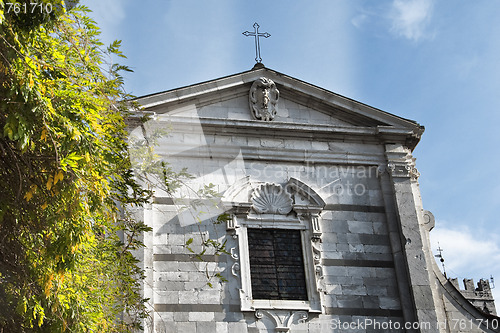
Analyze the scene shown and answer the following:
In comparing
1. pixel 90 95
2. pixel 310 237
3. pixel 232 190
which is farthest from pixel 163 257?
pixel 90 95

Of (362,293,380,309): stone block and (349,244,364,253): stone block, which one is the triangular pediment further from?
(362,293,380,309): stone block

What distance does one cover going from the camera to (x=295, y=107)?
1562 centimetres

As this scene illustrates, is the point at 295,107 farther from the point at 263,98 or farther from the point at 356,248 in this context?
the point at 356,248

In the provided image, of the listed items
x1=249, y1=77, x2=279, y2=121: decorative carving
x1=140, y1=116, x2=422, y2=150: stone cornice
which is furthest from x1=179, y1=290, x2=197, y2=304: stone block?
x1=249, y1=77, x2=279, y2=121: decorative carving

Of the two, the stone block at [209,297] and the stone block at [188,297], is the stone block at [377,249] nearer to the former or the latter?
the stone block at [209,297]

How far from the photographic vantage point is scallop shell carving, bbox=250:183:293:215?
14.4 meters

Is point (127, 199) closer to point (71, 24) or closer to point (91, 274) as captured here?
point (91, 274)

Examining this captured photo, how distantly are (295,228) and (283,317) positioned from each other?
1725 mm

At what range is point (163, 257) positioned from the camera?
44.5ft

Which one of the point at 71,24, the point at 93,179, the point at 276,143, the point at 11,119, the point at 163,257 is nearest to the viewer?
the point at 11,119

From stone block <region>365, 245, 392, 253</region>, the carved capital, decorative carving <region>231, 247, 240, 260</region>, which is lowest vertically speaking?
decorative carving <region>231, 247, 240, 260</region>

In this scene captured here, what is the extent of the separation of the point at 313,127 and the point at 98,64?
590 centimetres

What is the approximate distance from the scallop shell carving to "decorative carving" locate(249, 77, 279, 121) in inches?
58.4

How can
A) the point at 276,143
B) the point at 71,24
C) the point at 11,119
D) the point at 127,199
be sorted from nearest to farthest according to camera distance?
the point at 11,119, the point at 71,24, the point at 127,199, the point at 276,143
